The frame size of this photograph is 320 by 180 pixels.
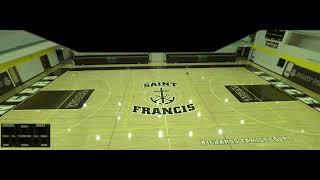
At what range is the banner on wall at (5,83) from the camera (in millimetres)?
10042

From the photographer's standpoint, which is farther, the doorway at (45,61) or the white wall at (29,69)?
the doorway at (45,61)

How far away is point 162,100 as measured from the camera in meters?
9.25

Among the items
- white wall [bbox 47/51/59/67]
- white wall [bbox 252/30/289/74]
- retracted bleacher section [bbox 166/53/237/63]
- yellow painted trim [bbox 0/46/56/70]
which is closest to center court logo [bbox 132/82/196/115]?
retracted bleacher section [bbox 166/53/237/63]

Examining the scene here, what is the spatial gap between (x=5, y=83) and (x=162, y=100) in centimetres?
733

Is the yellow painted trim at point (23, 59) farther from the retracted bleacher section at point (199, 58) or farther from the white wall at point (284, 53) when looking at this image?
the white wall at point (284, 53)

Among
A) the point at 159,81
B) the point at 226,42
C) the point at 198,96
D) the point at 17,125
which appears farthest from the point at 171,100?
the point at 226,42

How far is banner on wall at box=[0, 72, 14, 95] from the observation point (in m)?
10.0

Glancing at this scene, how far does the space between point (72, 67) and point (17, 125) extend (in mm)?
12463

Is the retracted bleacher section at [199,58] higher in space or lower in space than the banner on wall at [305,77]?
lower

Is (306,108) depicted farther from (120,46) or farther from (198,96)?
(120,46)

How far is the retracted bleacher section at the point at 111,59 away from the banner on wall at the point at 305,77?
8.67 meters

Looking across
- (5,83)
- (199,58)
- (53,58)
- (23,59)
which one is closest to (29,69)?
(23,59)

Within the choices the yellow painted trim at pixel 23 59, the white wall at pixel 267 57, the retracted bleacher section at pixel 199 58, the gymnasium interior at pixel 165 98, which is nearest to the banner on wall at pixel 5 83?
the gymnasium interior at pixel 165 98

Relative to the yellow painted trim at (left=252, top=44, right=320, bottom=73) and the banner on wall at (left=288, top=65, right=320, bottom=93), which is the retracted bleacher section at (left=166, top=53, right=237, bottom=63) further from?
the banner on wall at (left=288, top=65, right=320, bottom=93)
